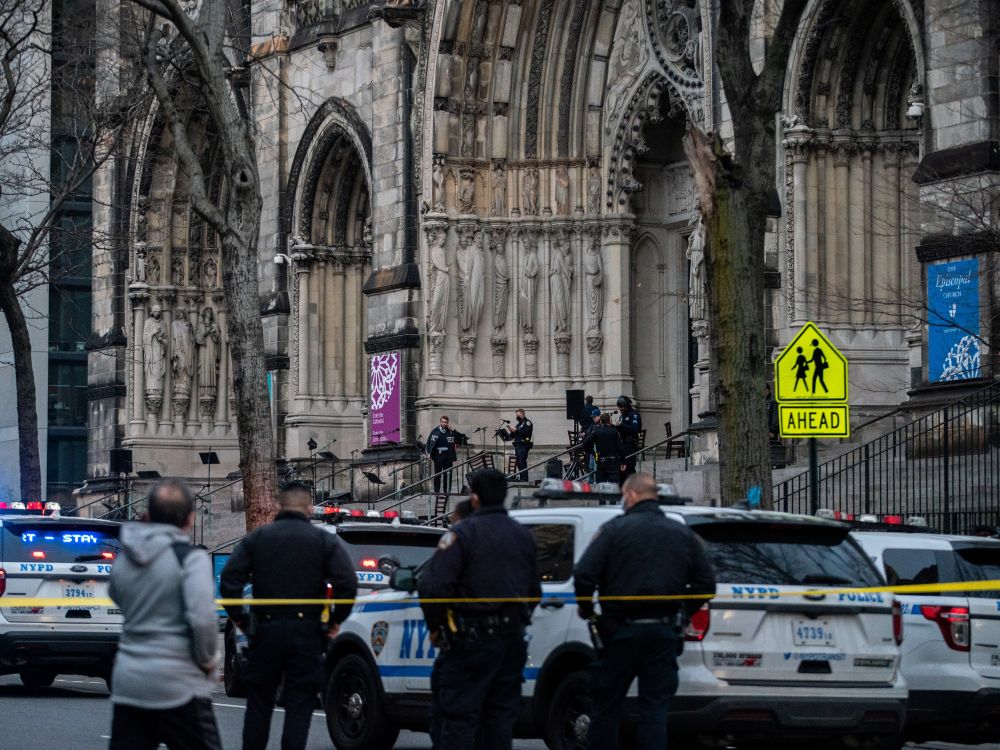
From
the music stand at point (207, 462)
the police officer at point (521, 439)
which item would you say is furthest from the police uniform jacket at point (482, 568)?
the music stand at point (207, 462)

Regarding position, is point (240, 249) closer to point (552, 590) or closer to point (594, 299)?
point (594, 299)

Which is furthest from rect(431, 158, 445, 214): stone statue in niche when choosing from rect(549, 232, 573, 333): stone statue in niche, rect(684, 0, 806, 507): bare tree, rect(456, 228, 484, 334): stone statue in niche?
rect(684, 0, 806, 507): bare tree

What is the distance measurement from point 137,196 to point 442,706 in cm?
3396

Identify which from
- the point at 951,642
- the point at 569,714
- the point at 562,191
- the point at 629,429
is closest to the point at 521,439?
the point at 629,429

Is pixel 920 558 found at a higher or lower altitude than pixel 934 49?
lower

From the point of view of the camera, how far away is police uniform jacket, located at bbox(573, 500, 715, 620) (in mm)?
11188

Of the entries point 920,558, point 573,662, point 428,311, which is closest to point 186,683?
point 573,662

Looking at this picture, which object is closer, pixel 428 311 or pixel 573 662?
pixel 573 662

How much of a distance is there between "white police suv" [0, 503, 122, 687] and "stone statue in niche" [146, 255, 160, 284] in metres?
25.5

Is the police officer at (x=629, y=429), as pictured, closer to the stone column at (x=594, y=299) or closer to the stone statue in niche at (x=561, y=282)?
the stone column at (x=594, y=299)

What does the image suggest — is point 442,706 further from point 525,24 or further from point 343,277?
point 343,277

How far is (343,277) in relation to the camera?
39.1 m

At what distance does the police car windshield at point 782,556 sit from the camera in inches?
473

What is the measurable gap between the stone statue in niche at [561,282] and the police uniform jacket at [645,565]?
2284cm
